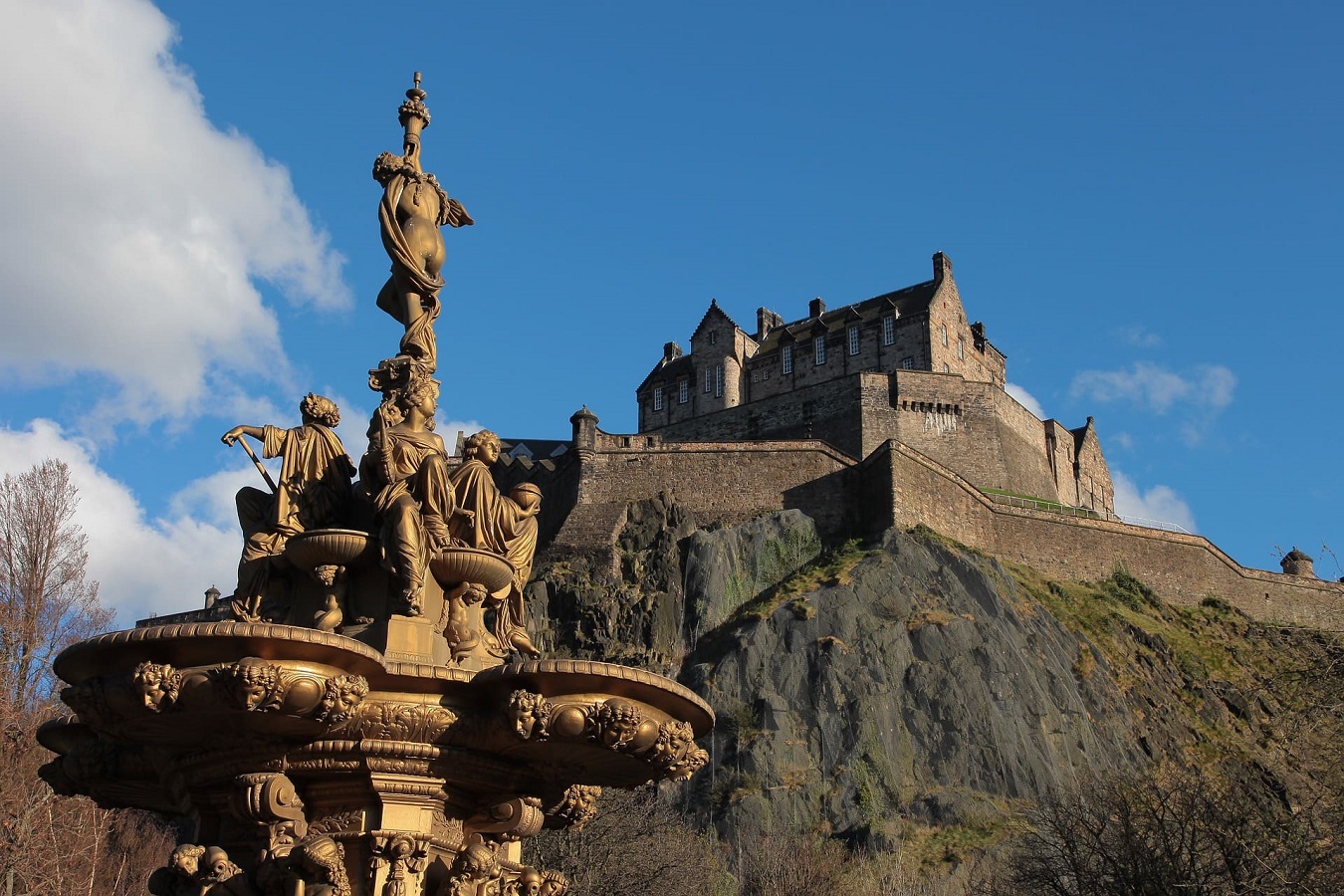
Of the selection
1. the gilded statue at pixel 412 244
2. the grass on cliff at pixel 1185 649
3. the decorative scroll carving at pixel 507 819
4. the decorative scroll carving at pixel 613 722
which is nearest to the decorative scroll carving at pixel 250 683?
the decorative scroll carving at pixel 613 722

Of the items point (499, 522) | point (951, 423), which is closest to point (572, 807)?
point (499, 522)

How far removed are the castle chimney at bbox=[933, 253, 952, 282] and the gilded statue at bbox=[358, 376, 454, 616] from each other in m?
67.2

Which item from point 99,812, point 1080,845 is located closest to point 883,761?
point 1080,845

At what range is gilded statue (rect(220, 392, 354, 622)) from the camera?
32.0 ft

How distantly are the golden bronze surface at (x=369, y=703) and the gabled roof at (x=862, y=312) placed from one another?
6473 centimetres

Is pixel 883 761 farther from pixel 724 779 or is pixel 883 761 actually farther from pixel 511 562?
pixel 511 562

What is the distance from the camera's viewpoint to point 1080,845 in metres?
31.5

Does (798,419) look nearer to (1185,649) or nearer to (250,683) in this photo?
(1185,649)

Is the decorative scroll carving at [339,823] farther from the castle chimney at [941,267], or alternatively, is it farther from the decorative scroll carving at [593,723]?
the castle chimney at [941,267]

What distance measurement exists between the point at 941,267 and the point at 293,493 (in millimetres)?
68689

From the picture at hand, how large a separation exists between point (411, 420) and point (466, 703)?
96.2 inches

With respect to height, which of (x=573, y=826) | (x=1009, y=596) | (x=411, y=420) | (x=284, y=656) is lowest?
(x=573, y=826)

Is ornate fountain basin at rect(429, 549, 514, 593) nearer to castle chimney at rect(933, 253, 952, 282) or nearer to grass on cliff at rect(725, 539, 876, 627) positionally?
grass on cliff at rect(725, 539, 876, 627)

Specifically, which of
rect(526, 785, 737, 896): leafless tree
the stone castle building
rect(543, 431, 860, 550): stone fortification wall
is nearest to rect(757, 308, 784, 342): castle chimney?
the stone castle building
